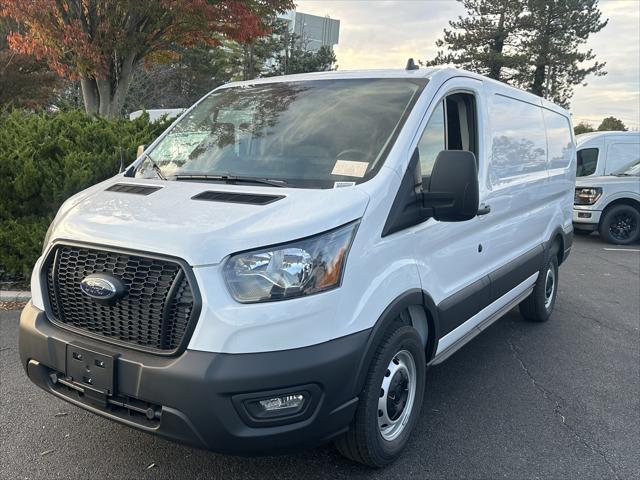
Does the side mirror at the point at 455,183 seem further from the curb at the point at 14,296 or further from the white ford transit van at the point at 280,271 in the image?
the curb at the point at 14,296

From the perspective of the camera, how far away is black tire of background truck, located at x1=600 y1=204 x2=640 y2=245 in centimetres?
1144

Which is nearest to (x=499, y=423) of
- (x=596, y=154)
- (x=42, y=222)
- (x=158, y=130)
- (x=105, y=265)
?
(x=105, y=265)

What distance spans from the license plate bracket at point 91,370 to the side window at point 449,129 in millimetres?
1877

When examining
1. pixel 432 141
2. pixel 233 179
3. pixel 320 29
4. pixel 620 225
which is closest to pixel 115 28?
pixel 233 179

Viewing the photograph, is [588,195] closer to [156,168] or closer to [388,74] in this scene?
[388,74]

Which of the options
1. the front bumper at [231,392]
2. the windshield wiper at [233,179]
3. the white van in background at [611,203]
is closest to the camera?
the front bumper at [231,392]

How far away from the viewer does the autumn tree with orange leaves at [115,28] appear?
884 cm

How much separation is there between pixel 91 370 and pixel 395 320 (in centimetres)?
146

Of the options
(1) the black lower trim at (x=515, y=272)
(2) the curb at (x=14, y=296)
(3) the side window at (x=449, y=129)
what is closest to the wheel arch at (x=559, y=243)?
(1) the black lower trim at (x=515, y=272)

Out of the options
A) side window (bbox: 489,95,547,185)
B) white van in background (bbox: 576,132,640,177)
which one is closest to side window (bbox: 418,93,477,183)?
side window (bbox: 489,95,547,185)

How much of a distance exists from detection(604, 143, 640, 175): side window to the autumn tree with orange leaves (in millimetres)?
7592

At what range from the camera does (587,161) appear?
12500 mm

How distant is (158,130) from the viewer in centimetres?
723

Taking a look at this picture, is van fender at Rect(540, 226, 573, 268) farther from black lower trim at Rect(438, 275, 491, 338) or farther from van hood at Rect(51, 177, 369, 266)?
van hood at Rect(51, 177, 369, 266)
